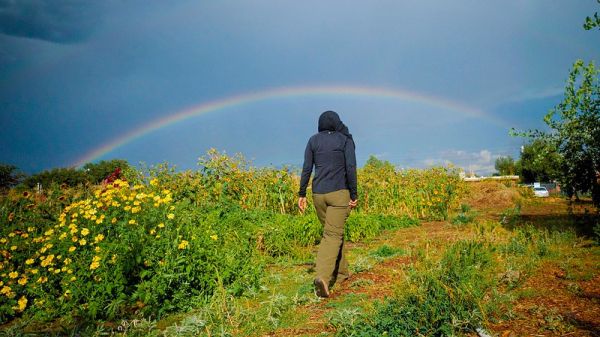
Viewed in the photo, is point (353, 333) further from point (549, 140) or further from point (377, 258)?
point (549, 140)

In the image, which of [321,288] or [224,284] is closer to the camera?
[321,288]

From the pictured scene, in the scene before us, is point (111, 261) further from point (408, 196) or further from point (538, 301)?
point (408, 196)

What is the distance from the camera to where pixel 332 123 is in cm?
579

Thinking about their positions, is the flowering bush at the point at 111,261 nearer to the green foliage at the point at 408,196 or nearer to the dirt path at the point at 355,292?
the dirt path at the point at 355,292

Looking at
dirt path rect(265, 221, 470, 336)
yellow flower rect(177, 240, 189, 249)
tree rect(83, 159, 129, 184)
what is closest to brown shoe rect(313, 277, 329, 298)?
dirt path rect(265, 221, 470, 336)

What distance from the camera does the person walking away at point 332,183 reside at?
5578mm

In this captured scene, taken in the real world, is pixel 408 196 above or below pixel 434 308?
above

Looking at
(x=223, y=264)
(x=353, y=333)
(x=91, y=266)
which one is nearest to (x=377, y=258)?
(x=223, y=264)

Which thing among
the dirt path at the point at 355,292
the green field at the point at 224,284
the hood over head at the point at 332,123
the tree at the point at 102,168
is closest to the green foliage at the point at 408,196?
the green field at the point at 224,284

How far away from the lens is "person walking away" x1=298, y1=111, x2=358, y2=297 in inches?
220

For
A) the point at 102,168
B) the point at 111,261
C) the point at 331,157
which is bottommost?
the point at 111,261

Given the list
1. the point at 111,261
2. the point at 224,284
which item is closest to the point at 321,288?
the point at 224,284

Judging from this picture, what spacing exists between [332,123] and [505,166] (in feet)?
214

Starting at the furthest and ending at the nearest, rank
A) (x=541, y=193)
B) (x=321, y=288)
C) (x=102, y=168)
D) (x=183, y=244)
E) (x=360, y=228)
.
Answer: (x=102, y=168), (x=541, y=193), (x=360, y=228), (x=321, y=288), (x=183, y=244)
